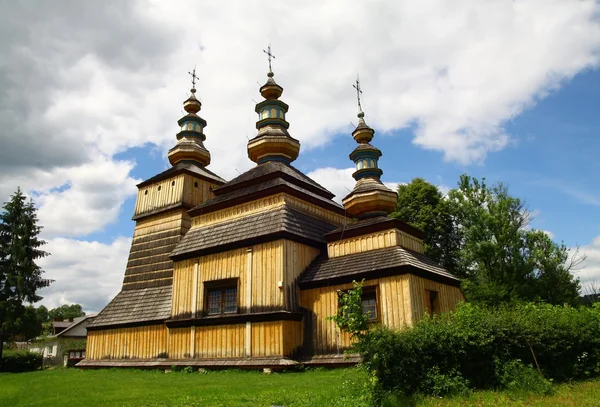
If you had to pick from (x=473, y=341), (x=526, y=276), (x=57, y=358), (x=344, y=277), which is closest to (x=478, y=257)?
(x=526, y=276)

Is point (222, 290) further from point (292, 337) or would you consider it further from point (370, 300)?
point (370, 300)

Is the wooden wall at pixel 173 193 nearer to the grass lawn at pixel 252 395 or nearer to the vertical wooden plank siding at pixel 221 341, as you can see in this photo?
the vertical wooden plank siding at pixel 221 341

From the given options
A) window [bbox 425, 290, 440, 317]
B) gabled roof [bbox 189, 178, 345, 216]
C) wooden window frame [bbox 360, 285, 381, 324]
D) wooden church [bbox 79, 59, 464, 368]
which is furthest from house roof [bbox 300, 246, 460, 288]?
gabled roof [bbox 189, 178, 345, 216]

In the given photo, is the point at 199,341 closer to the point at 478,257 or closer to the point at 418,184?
the point at 478,257

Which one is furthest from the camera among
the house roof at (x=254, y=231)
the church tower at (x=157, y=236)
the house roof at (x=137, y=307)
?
the church tower at (x=157, y=236)

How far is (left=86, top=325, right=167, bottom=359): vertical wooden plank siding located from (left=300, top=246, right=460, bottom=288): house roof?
8217 mm

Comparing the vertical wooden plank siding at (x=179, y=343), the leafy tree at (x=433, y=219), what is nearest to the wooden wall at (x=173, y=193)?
the vertical wooden plank siding at (x=179, y=343)

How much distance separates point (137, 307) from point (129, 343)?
A: 1.82 m

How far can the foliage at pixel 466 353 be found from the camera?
10039mm

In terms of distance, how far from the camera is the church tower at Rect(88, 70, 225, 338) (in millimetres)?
24031

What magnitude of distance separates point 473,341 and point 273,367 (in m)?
8.63

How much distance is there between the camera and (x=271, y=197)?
67.5 ft

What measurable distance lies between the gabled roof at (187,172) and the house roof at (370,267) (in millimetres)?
11362

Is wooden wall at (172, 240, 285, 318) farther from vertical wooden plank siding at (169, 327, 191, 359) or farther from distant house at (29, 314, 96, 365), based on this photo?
distant house at (29, 314, 96, 365)
